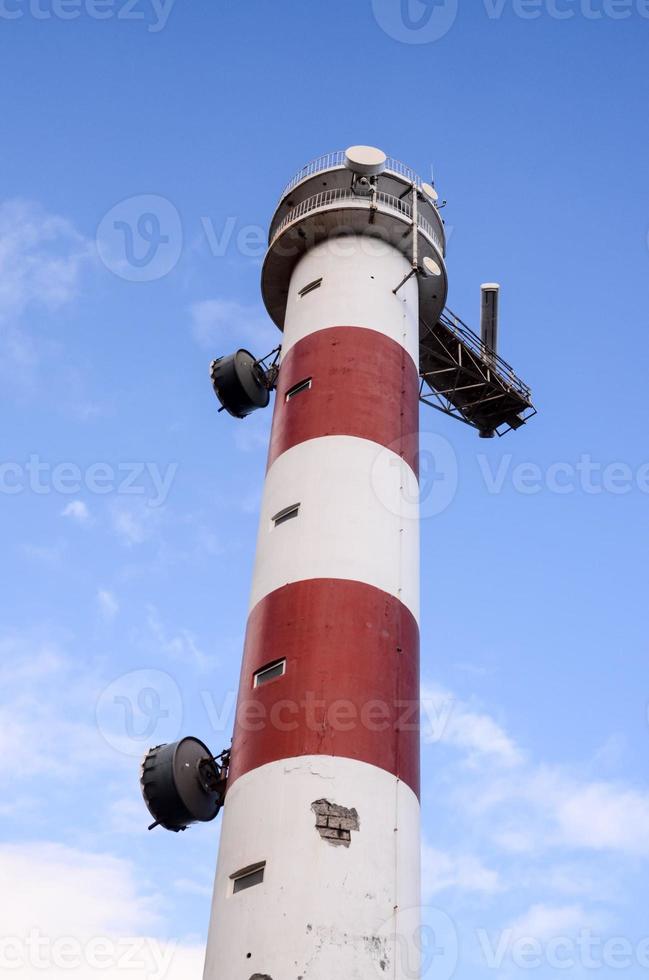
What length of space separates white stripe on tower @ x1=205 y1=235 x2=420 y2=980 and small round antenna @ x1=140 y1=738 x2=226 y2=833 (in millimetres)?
2031

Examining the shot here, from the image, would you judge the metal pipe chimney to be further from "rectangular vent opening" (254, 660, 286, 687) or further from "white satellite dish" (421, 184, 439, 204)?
"rectangular vent opening" (254, 660, 286, 687)

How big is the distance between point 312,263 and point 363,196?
2284 millimetres

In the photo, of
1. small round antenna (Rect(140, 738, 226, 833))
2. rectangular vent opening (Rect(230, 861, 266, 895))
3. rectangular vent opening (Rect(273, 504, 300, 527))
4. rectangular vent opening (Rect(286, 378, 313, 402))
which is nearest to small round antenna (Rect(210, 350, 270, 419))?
rectangular vent opening (Rect(286, 378, 313, 402))

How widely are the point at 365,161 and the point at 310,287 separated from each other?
3.68 m

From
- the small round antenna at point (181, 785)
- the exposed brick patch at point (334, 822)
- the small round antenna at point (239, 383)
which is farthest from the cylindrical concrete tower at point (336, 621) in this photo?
the small round antenna at point (239, 383)

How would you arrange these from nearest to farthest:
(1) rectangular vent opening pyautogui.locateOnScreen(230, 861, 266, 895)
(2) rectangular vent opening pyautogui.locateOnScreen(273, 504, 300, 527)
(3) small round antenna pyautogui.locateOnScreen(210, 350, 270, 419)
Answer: (1) rectangular vent opening pyautogui.locateOnScreen(230, 861, 266, 895), (2) rectangular vent opening pyautogui.locateOnScreen(273, 504, 300, 527), (3) small round antenna pyautogui.locateOnScreen(210, 350, 270, 419)

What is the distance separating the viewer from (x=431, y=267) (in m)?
28.2

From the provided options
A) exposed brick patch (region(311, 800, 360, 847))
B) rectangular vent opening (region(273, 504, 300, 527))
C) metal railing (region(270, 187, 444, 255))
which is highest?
metal railing (region(270, 187, 444, 255))

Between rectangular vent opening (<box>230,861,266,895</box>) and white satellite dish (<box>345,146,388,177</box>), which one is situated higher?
white satellite dish (<box>345,146,388,177</box>)

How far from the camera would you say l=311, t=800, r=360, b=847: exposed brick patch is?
697 inches

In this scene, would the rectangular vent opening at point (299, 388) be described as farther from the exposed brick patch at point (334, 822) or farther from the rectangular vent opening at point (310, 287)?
the exposed brick patch at point (334, 822)

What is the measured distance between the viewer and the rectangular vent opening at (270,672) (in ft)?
65.9

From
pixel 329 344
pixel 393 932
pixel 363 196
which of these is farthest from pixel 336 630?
pixel 363 196

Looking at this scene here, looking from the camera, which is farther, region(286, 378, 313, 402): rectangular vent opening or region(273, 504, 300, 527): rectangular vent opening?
region(286, 378, 313, 402): rectangular vent opening
